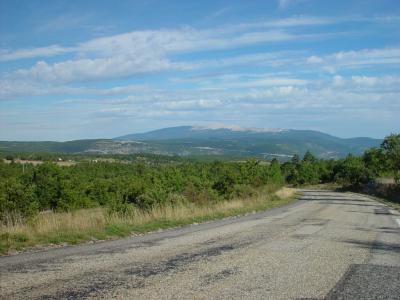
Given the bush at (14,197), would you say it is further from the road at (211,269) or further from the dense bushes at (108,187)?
the road at (211,269)

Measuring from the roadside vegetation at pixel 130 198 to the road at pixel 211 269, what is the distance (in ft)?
6.96

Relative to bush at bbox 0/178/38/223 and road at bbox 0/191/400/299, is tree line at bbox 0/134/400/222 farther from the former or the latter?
road at bbox 0/191/400/299

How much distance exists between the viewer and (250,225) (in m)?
16.8

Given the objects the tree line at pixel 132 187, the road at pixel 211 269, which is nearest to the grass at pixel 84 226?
the road at pixel 211 269

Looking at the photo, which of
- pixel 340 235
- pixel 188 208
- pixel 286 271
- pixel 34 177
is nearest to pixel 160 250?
pixel 286 271

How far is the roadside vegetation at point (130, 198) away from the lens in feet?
43.7

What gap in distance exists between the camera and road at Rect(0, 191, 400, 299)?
6.67 m

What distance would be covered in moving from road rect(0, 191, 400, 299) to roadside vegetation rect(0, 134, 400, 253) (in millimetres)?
2120

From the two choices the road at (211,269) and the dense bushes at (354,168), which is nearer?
the road at (211,269)

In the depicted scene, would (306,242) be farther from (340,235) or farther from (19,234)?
(19,234)

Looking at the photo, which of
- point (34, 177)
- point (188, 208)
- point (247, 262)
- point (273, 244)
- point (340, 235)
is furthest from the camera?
point (34, 177)

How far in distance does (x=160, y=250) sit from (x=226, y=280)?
3.30 metres

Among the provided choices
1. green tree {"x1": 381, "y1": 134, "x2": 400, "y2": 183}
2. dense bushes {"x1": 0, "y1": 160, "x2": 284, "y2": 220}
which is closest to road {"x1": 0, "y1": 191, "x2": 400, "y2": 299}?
dense bushes {"x1": 0, "y1": 160, "x2": 284, "y2": 220}

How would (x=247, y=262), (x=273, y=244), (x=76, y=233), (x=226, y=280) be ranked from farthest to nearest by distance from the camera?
(x=76, y=233)
(x=273, y=244)
(x=247, y=262)
(x=226, y=280)
